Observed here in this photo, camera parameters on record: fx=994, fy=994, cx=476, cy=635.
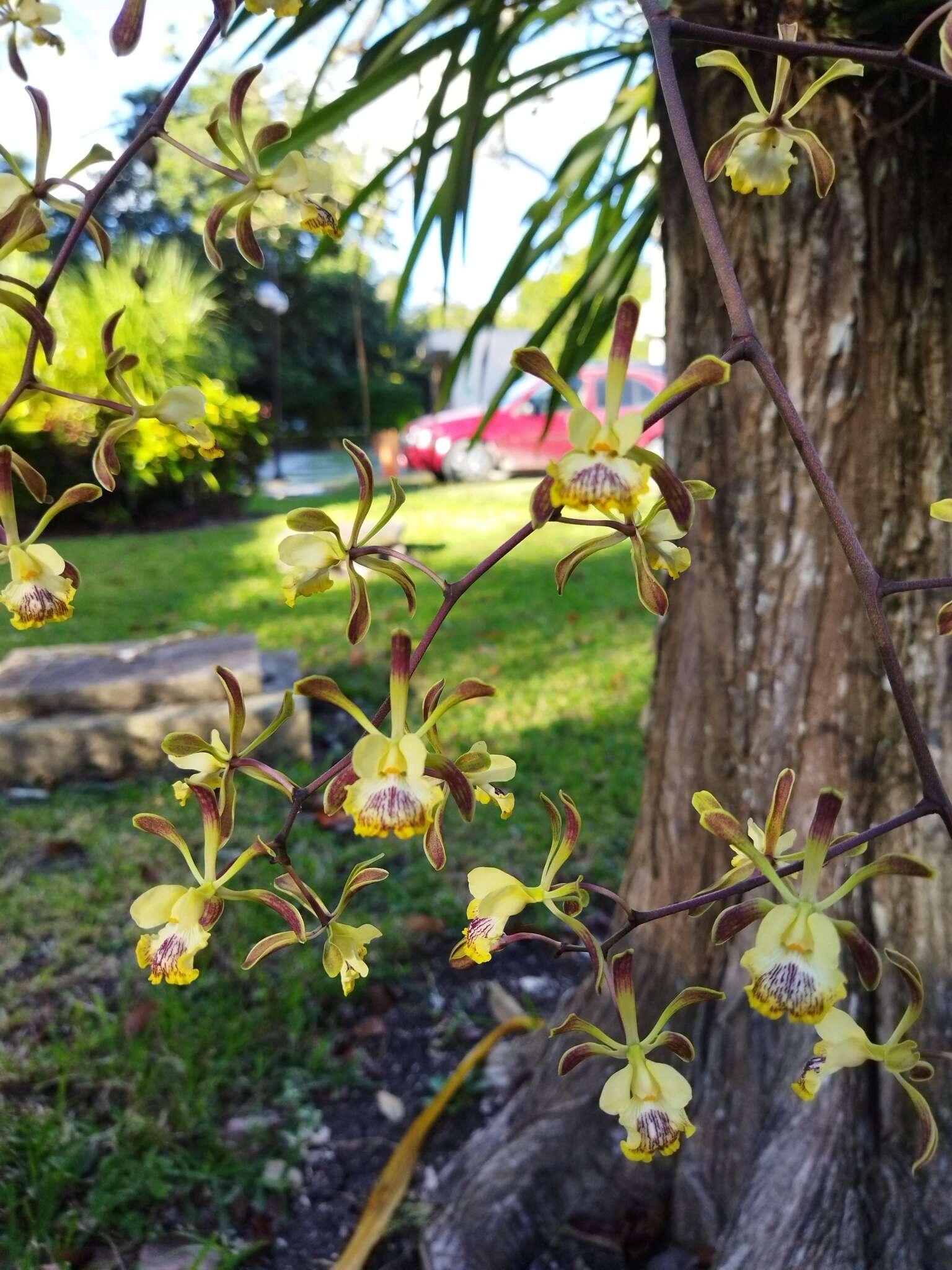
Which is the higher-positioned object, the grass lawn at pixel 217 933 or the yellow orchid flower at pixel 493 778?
the yellow orchid flower at pixel 493 778

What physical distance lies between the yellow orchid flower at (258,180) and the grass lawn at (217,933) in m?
0.20

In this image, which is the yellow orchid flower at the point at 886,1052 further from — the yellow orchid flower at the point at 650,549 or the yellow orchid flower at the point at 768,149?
the yellow orchid flower at the point at 768,149

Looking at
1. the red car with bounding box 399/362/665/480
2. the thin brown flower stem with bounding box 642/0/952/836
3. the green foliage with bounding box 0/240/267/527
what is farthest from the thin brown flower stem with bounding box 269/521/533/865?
the red car with bounding box 399/362/665/480

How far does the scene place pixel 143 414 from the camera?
53 centimetres

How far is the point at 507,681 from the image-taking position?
3.22 metres

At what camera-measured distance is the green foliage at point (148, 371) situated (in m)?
5.54

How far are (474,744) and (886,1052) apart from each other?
0.28 m

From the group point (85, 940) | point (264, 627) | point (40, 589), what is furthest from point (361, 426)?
point (40, 589)

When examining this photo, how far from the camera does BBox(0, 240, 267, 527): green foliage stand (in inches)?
218

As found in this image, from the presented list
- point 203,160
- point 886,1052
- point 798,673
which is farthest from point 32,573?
point 798,673

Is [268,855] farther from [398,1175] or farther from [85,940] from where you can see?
[85,940]

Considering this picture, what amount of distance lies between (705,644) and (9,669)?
242 centimetres

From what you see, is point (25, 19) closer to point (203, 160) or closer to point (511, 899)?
point (203, 160)

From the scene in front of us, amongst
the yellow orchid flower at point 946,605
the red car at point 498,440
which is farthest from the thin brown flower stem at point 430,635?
the red car at point 498,440
